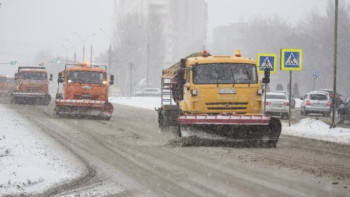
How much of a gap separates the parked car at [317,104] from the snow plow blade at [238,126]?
21207mm

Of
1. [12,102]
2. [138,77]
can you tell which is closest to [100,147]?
[12,102]

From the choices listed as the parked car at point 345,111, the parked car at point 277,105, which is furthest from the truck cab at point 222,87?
the parked car at point 277,105

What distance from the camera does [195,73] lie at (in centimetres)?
1546

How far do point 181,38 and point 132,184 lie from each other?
157 meters

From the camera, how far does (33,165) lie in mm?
9844

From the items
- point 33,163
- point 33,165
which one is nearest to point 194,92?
point 33,163

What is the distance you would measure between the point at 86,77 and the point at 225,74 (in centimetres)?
1120

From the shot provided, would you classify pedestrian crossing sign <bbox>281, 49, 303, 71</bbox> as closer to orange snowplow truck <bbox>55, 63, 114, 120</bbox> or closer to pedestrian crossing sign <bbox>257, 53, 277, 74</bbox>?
pedestrian crossing sign <bbox>257, 53, 277, 74</bbox>

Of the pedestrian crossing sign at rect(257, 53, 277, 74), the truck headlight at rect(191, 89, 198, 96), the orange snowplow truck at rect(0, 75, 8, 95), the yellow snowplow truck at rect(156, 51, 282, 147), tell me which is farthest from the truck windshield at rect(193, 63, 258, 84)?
the orange snowplow truck at rect(0, 75, 8, 95)

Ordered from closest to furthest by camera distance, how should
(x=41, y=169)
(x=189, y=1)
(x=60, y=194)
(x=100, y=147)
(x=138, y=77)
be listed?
(x=60, y=194) → (x=41, y=169) → (x=100, y=147) → (x=138, y=77) → (x=189, y=1)

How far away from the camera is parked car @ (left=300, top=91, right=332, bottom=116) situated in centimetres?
3469

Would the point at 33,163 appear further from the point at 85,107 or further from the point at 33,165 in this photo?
the point at 85,107

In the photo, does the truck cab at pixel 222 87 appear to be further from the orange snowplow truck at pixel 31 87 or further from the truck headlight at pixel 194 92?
the orange snowplow truck at pixel 31 87

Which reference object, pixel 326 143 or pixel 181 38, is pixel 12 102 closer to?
pixel 326 143
